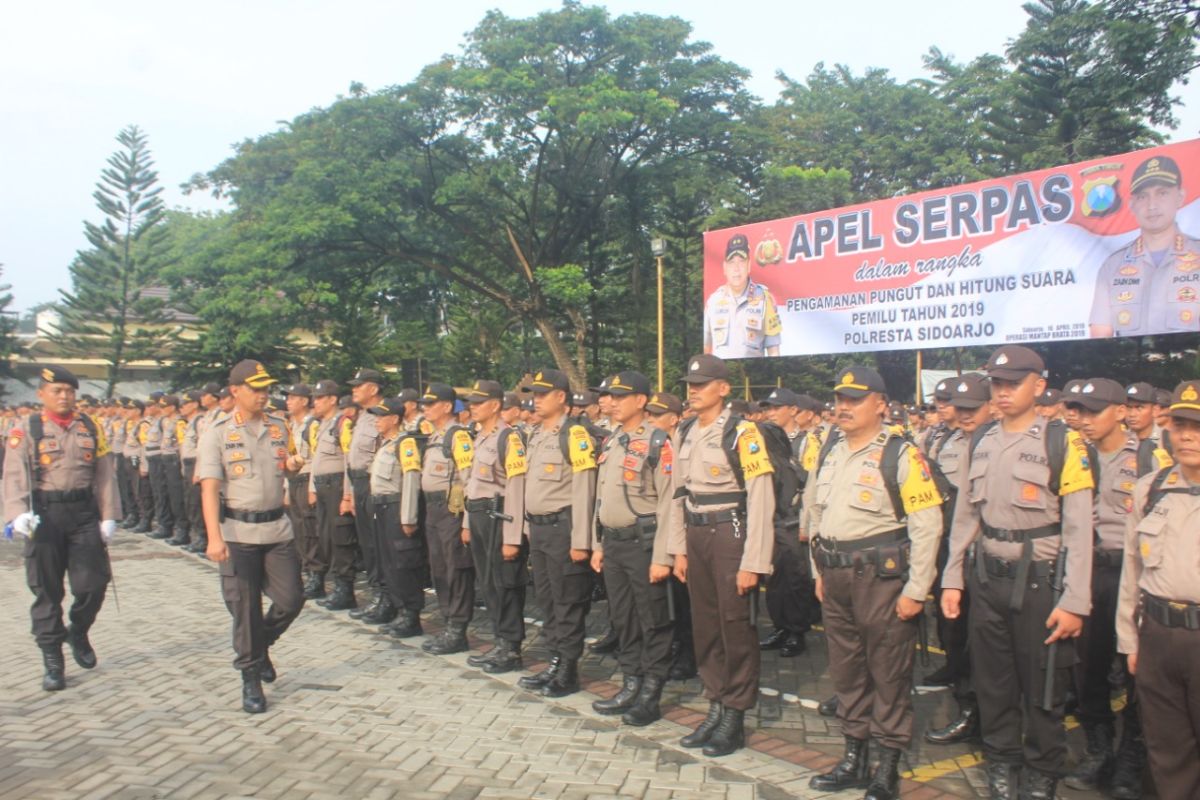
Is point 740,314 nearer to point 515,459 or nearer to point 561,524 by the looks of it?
point 515,459

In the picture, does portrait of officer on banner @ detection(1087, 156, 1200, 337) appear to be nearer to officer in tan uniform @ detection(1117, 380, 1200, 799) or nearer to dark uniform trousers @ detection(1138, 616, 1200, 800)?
officer in tan uniform @ detection(1117, 380, 1200, 799)

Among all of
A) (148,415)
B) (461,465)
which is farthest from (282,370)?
(461,465)

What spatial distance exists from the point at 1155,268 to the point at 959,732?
948 cm

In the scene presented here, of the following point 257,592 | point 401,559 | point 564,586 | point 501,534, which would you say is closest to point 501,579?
point 501,534

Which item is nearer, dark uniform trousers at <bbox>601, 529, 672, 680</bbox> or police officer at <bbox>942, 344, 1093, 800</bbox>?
police officer at <bbox>942, 344, 1093, 800</bbox>

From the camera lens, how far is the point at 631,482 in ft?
17.9

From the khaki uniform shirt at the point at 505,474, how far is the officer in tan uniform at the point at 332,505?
2.32m

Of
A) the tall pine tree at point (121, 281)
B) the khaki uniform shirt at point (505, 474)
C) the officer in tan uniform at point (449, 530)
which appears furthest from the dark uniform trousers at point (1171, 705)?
the tall pine tree at point (121, 281)

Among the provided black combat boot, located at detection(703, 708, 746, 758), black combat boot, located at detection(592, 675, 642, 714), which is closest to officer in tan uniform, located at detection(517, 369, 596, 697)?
black combat boot, located at detection(592, 675, 642, 714)

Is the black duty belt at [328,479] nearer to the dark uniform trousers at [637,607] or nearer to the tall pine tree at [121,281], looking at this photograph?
the dark uniform trousers at [637,607]

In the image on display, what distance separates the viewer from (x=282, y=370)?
2584cm

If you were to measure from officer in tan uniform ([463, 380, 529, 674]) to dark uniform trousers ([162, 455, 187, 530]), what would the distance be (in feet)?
25.5

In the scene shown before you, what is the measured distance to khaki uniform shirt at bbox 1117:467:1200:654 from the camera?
3.43 metres

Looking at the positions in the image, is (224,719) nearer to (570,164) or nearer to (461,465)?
(461,465)
